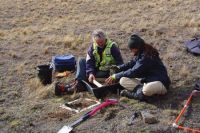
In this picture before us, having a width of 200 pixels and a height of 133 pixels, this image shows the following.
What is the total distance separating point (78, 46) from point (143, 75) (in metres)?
5.34

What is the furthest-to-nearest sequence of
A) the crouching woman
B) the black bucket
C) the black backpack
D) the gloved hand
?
the black backpack, the black bucket, the gloved hand, the crouching woman

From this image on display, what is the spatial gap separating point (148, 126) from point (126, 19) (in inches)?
451

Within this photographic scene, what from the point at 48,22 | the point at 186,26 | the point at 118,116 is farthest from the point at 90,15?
the point at 118,116

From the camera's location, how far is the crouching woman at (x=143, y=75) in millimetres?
8648

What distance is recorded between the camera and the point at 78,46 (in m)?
14.0

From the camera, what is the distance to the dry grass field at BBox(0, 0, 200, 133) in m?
8.14

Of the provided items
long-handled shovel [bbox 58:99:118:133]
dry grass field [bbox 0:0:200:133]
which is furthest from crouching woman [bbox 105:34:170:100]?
long-handled shovel [bbox 58:99:118:133]

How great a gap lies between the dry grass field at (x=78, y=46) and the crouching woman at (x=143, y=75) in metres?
0.24

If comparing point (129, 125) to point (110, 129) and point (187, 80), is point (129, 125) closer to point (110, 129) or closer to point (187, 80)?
point (110, 129)

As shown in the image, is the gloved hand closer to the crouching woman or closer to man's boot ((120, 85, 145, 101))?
the crouching woman

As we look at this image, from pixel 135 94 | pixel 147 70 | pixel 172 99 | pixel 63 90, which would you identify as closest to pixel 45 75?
pixel 63 90

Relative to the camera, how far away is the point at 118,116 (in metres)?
8.13

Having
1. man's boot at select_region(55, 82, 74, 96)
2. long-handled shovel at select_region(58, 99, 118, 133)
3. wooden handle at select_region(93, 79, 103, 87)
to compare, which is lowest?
long-handled shovel at select_region(58, 99, 118, 133)

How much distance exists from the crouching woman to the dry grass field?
24 cm
